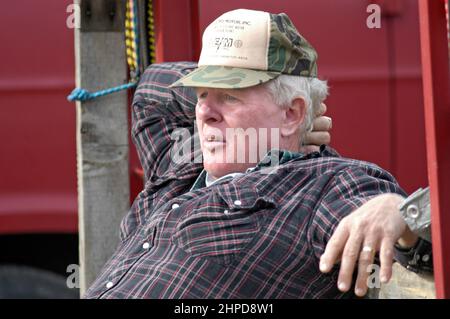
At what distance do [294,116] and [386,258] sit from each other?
2.48 feet

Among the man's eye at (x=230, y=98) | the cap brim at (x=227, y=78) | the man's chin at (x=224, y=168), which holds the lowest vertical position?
the man's chin at (x=224, y=168)

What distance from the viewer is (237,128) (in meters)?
2.47

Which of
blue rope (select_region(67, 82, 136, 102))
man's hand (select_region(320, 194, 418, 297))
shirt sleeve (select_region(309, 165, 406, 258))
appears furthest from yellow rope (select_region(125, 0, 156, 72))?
man's hand (select_region(320, 194, 418, 297))

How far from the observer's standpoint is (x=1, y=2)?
3912 millimetres

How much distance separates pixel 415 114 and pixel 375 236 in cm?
201

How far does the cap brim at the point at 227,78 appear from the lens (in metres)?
2.44

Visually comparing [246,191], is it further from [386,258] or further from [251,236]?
[386,258]

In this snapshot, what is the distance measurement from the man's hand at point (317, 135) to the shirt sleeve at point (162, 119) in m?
0.37

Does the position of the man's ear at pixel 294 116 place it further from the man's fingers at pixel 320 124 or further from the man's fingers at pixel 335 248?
the man's fingers at pixel 335 248

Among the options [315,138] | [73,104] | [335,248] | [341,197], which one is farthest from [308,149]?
[73,104]

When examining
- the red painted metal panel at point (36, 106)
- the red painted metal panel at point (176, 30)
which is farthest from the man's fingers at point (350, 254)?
the red painted metal panel at point (36, 106)
